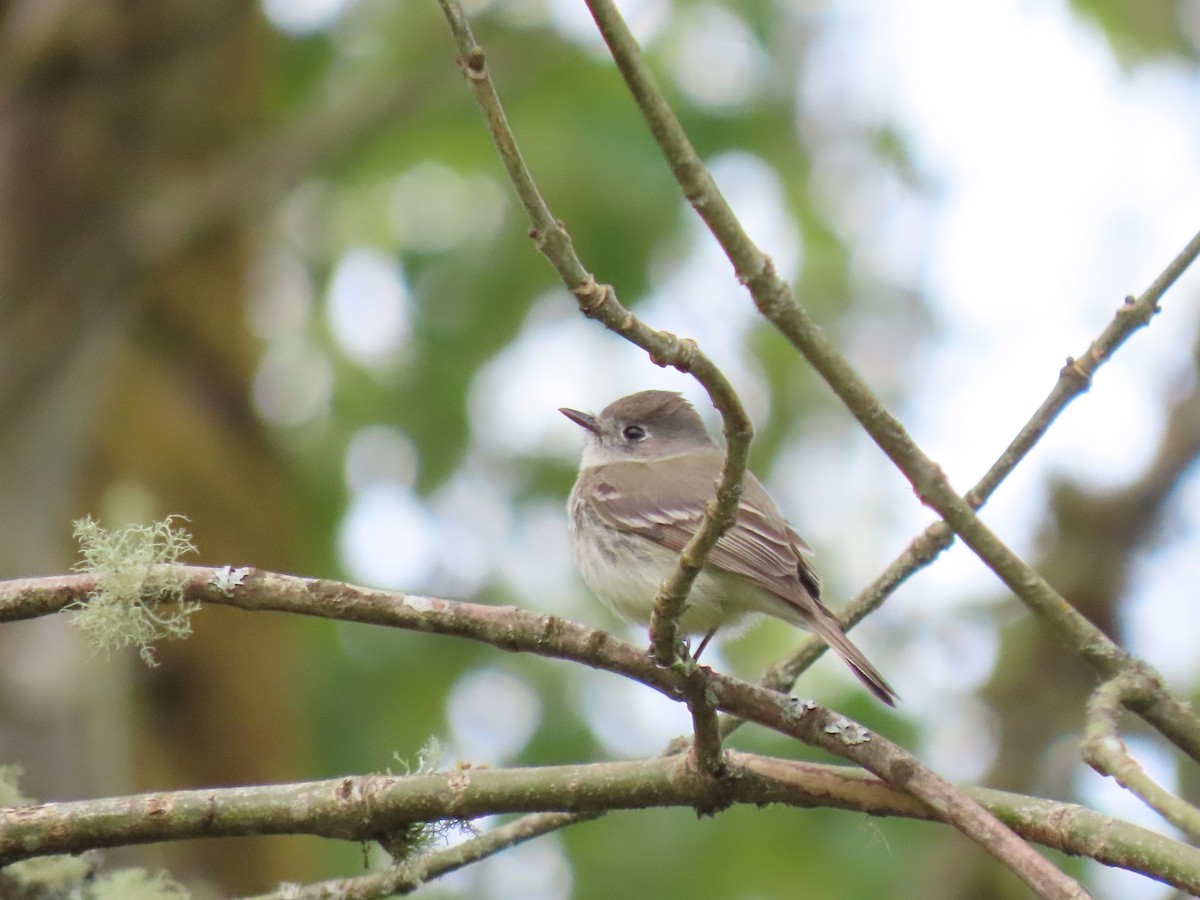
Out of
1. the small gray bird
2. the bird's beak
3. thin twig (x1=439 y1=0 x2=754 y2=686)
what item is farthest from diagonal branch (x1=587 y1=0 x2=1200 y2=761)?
the bird's beak

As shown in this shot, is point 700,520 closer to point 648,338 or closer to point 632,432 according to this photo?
point 632,432

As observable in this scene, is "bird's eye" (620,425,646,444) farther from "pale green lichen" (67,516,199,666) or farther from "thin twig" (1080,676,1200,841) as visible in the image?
"pale green lichen" (67,516,199,666)

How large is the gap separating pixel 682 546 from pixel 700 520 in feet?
1.54

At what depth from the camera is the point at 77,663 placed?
6426 mm

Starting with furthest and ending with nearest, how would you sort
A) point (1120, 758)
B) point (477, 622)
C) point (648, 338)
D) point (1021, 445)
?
point (1021, 445), point (477, 622), point (1120, 758), point (648, 338)

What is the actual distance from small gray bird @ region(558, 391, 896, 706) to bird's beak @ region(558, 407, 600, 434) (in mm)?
10

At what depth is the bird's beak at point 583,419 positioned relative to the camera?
6012 millimetres

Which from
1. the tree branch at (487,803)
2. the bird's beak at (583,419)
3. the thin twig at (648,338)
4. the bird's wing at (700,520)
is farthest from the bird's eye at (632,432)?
the thin twig at (648,338)

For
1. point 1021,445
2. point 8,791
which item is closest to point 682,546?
point 1021,445

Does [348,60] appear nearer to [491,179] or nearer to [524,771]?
[491,179]

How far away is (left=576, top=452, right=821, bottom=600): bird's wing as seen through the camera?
15.0 ft

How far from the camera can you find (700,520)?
14.6 feet

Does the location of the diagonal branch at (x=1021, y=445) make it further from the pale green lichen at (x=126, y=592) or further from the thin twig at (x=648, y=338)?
the pale green lichen at (x=126, y=592)

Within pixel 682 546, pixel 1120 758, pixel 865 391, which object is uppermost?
pixel 682 546
